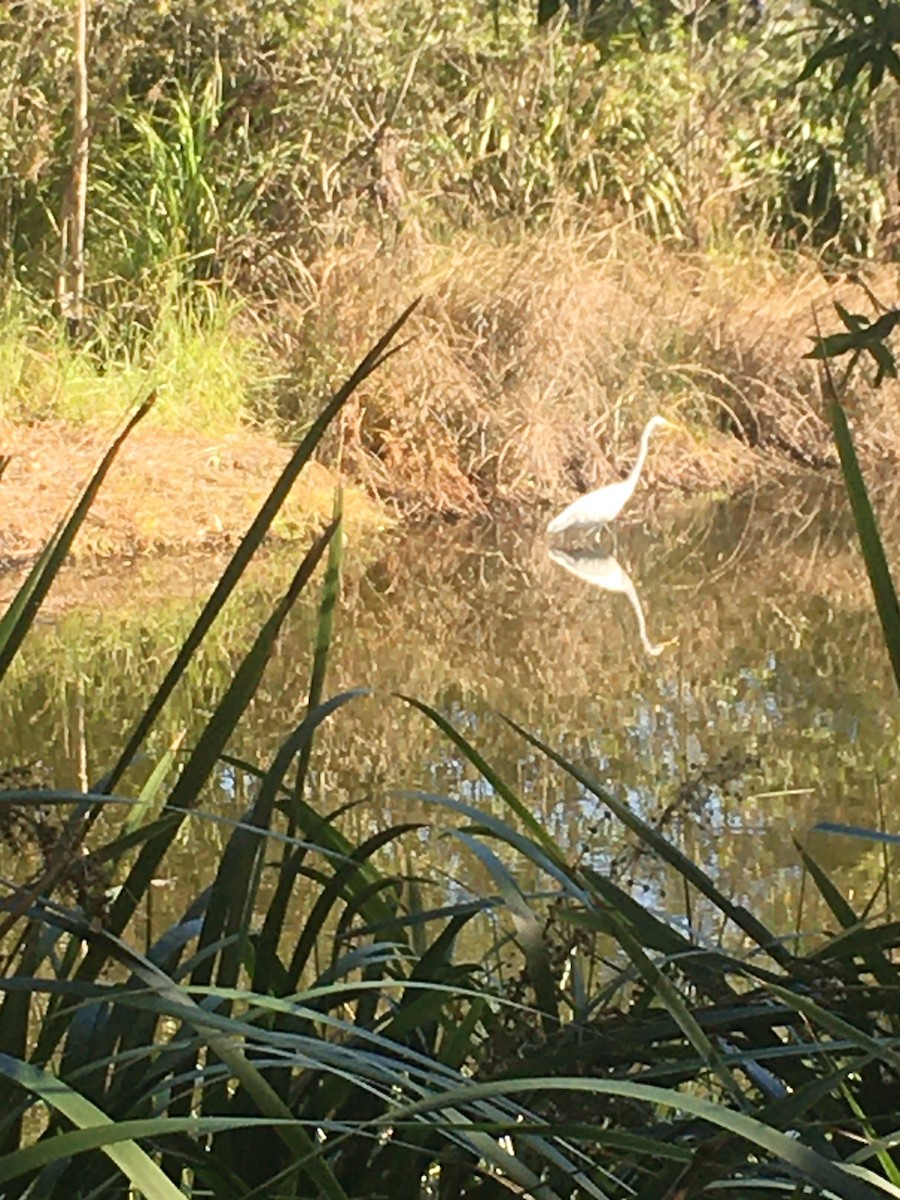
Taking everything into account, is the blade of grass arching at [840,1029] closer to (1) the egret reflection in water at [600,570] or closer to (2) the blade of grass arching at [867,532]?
(2) the blade of grass arching at [867,532]

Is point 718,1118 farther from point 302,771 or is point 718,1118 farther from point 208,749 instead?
point 302,771

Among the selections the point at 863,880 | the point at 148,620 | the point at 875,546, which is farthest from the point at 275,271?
the point at 875,546

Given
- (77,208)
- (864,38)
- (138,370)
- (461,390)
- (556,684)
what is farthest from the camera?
(77,208)

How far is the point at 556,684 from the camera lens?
14.8 feet

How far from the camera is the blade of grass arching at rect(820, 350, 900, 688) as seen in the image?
900 millimetres

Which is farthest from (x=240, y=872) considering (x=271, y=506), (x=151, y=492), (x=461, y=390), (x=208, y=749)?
(x=461, y=390)

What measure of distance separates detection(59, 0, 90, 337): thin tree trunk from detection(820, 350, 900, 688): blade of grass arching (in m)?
6.86

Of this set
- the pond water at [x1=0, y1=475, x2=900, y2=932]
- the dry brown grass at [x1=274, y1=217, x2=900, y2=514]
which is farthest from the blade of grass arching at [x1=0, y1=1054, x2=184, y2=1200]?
the dry brown grass at [x1=274, y1=217, x2=900, y2=514]

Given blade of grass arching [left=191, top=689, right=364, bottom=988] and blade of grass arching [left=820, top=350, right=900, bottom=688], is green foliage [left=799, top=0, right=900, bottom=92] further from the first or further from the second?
blade of grass arching [left=191, top=689, right=364, bottom=988]

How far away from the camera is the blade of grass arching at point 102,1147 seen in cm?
63

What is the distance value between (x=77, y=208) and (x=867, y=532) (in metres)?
7.10

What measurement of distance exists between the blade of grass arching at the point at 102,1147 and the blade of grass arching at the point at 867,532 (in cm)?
43

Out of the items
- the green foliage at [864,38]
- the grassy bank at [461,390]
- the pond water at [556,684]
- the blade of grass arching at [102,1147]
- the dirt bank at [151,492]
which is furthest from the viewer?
the grassy bank at [461,390]

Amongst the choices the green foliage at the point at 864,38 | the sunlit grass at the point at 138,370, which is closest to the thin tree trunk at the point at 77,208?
the sunlit grass at the point at 138,370
